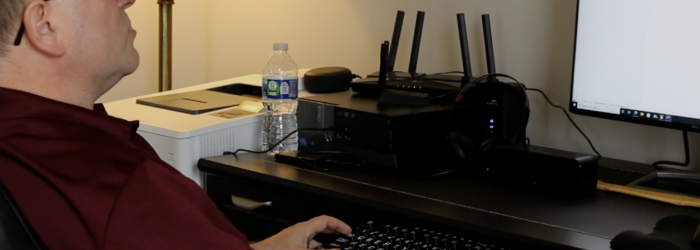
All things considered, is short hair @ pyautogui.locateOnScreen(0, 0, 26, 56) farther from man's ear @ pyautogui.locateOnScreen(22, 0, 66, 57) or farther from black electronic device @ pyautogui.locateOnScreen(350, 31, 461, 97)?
black electronic device @ pyautogui.locateOnScreen(350, 31, 461, 97)

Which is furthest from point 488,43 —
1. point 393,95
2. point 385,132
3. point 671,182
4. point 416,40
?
point 671,182

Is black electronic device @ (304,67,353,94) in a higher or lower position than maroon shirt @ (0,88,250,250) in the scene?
higher

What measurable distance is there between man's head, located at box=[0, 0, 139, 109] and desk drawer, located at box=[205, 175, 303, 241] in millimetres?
524

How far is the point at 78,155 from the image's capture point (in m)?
0.97

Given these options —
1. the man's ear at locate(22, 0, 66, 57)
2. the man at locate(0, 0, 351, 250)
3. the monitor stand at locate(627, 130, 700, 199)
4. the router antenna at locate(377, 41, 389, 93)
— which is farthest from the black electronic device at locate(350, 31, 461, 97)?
the man's ear at locate(22, 0, 66, 57)

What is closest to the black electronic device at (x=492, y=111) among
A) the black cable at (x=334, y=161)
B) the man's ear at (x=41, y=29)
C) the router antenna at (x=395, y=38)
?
the black cable at (x=334, y=161)

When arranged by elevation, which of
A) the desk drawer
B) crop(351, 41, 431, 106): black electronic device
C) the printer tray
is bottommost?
the desk drawer

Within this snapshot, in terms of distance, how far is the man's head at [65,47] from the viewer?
1.00 m

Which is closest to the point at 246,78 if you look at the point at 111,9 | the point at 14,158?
the point at 111,9

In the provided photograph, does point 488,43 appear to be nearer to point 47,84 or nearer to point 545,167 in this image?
point 545,167

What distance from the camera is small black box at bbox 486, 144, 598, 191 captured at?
144cm

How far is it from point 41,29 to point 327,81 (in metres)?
1.09

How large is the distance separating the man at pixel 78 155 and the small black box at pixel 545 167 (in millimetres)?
662

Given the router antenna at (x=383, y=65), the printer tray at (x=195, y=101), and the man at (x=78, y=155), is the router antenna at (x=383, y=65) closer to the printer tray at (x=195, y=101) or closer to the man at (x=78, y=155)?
the printer tray at (x=195, y=101)
